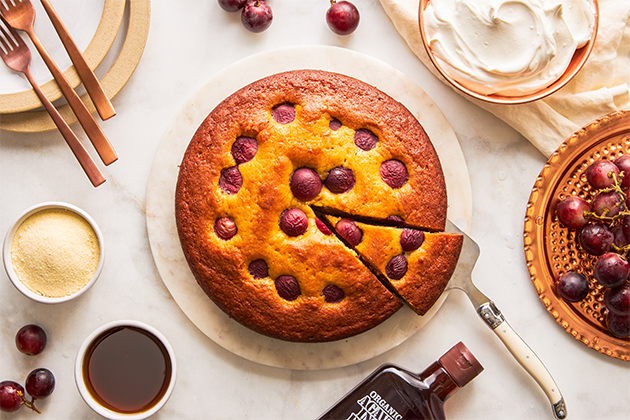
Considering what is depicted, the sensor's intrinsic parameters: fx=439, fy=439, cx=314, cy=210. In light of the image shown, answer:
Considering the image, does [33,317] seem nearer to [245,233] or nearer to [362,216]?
[245,233]

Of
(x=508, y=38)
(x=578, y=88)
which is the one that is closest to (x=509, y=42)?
(x=508, y=38)

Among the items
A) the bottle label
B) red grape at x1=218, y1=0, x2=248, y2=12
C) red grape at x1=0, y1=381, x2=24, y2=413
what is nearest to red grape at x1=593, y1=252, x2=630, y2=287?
the bottle label

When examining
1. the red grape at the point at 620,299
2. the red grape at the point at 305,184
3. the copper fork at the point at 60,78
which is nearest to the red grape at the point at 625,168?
the red grape at the point at 620,299

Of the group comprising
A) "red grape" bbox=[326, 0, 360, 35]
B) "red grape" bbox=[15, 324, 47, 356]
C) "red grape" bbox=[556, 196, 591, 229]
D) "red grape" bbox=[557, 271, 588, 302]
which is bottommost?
"red grape" bbox=[15, 324, 47, 356]

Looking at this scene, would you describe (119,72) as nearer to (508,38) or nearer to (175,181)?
(175,181)

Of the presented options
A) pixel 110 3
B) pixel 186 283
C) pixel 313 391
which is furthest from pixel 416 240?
pixel 110 3

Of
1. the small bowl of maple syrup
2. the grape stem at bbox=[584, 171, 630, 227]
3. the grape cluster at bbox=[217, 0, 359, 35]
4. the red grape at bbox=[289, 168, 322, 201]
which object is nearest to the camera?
the red grape at bbox=[289, 168, 322, 201]

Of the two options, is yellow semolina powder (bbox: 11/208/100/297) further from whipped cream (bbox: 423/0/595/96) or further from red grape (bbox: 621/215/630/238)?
red grape (bbox: 621/215/630/238)
